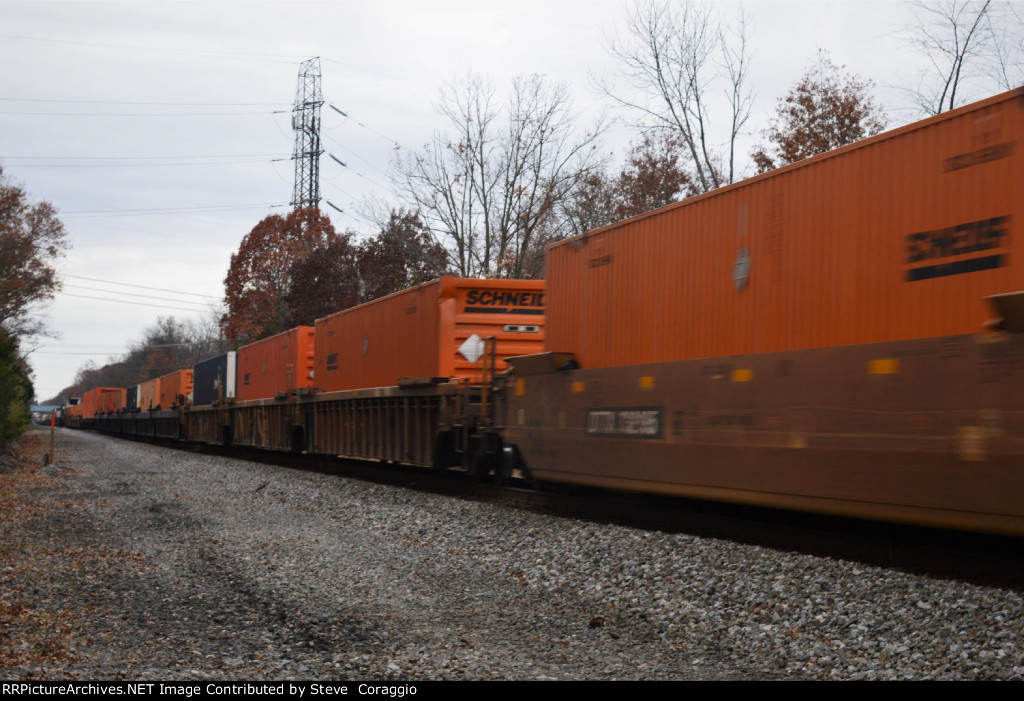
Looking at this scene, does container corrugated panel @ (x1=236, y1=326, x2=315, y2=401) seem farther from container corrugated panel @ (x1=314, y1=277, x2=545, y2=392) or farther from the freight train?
the freight train

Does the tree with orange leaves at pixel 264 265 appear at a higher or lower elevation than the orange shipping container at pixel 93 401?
higher

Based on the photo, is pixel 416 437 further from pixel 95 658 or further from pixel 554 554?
pixel 95 658

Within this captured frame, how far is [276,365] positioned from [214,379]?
317 inches

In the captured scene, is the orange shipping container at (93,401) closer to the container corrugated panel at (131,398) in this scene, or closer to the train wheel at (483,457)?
the container corrugated panel at (131,398)

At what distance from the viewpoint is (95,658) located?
15.6ft

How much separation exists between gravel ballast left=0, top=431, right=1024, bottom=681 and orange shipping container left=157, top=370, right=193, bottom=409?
26893 millimetres

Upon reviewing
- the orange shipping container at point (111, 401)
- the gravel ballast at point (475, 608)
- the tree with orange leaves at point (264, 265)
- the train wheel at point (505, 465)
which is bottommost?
the gravel ballast at point (475, 608)

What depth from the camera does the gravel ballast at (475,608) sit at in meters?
4.68

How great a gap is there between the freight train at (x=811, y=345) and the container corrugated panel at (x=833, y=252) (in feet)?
0.05

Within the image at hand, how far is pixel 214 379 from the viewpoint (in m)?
30.2

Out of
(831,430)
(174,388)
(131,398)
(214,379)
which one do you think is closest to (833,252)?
(831,430)

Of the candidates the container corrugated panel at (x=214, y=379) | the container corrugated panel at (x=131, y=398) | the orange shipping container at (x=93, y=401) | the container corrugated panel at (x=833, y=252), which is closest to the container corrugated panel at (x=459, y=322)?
the container corrugated panel at (x=833, y=252)

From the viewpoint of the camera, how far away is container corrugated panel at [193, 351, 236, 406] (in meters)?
28.5

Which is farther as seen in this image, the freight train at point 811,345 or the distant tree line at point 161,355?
the distant tree line at point 161,355
